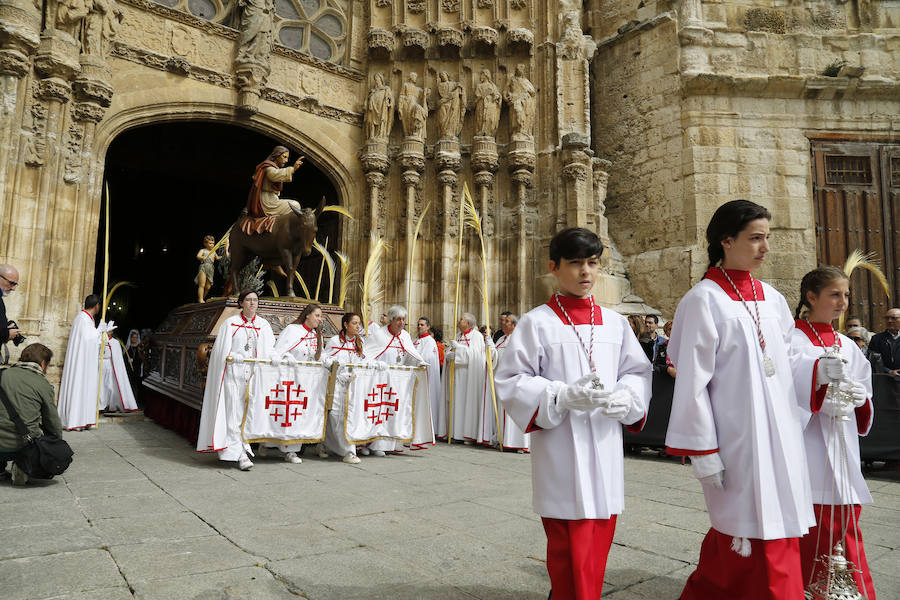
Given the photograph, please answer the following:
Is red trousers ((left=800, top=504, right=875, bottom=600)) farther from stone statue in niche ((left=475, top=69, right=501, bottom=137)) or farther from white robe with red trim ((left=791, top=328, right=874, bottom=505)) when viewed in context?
stone statue in niche ((left=475, top=69, right=501, bottom=137))

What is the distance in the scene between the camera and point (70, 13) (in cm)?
860

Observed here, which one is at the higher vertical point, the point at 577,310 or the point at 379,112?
the point at 379,112

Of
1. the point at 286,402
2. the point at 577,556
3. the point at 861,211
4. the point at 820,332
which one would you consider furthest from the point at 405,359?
the point at 861,211

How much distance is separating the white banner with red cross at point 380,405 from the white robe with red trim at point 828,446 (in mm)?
4557

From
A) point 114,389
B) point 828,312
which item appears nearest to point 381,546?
point 828,312

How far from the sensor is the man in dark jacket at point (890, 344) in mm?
6551

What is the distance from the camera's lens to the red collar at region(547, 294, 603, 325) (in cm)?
238

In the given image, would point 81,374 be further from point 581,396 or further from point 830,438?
point 830,438

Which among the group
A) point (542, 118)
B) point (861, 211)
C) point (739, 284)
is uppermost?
point (542, 118)

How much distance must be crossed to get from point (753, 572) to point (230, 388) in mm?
4957

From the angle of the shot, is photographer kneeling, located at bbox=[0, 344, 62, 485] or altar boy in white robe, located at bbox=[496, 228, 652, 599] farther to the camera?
photographer kneeling, located at bbox=[0, 344, 62, 485]

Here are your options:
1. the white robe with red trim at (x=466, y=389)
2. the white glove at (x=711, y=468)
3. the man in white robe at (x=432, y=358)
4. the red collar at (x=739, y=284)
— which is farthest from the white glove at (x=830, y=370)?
the man in white robe at (x=432, y=358)

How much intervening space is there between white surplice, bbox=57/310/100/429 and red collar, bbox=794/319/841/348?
8385mm

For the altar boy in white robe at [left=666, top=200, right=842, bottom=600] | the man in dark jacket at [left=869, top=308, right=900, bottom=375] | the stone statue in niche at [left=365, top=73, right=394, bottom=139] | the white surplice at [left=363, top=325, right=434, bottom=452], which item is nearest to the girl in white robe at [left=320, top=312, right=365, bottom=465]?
the white surplice at [left=363, top=325, right=434, bottom=452]
